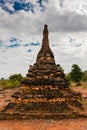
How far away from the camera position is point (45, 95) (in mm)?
28141

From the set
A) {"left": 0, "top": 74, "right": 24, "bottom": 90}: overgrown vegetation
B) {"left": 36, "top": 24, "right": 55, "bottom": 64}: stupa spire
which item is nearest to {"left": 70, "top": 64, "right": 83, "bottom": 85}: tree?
{"left": 0, "top": 74, "right": 24, "bottom": 90}: overgrown vegetation

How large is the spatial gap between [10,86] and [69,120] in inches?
1832

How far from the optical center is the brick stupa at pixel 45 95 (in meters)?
27.5

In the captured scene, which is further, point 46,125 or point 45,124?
point 45,124

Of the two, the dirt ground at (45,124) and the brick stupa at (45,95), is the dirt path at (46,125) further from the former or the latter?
the brick stupa at (45,95)

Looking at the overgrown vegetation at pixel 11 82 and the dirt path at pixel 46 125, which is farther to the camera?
the overgrown vegetation at pixel 11 82

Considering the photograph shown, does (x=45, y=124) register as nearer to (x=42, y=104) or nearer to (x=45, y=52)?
(x=42, y=104)

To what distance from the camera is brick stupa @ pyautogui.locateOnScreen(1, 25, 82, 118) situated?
27453mm

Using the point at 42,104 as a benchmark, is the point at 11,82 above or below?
above

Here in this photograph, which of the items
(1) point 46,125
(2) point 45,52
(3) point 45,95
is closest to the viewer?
(1) point 46,125

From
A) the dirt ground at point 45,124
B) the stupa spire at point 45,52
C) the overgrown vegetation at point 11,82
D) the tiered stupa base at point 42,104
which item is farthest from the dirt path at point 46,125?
the overgrown vegetation at point 11,82

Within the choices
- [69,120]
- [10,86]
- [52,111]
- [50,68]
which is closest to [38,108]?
[52,111]

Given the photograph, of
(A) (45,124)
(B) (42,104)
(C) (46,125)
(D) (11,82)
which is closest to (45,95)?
(B) (42,104)

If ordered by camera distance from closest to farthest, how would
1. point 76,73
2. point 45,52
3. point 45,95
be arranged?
point 45,95 < point 45,52 < point 76,73
